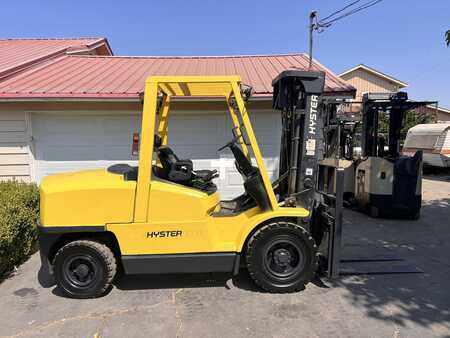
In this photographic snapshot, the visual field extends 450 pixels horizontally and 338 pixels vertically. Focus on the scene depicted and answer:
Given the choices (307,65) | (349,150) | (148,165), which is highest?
(307,65)

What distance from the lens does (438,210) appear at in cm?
883

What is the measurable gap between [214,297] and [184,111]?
5.11 metres

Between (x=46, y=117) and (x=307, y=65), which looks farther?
(x=307, y=65)

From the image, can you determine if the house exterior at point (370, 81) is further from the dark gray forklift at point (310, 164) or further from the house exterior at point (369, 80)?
the dark gray forklift at point (310, 164)

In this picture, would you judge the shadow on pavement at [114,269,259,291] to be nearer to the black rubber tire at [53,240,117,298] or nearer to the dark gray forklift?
the black rubber tire at [53,240,117,298]

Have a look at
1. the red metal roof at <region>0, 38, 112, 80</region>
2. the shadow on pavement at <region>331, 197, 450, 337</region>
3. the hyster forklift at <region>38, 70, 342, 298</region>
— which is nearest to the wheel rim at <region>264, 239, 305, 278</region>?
the hyster forklift at <region>38, 70, 342, 298</region>

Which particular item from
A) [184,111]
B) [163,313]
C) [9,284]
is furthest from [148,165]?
[184,111]

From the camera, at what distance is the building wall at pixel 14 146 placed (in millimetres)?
7945

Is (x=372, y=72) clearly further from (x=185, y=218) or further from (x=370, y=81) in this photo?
(x=185, y=218)

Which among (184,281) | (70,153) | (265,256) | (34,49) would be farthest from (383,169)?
(34,49)

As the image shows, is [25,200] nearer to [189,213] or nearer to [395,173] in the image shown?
[189,213]

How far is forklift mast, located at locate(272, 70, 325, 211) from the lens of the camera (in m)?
4.29

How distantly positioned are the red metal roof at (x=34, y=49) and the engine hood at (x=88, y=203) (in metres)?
5.85

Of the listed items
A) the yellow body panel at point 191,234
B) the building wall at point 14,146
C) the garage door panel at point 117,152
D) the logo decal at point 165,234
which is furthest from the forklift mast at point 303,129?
the building wall at point 14,146
